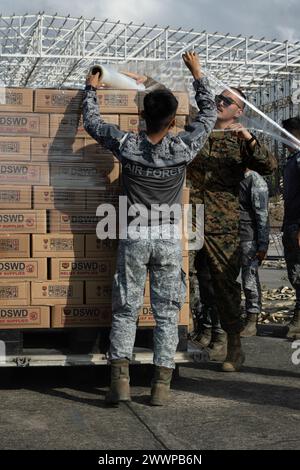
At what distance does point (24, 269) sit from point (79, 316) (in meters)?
0.45

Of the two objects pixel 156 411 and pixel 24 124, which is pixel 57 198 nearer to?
pixel 24 124

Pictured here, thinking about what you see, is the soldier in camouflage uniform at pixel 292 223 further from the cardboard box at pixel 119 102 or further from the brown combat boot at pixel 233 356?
the cardboard box at pixel 119 102

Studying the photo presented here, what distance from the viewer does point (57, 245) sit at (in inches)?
195

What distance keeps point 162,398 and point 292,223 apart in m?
3.16

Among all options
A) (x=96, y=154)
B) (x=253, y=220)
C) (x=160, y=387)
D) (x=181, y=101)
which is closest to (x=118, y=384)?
(x=160, y=387)

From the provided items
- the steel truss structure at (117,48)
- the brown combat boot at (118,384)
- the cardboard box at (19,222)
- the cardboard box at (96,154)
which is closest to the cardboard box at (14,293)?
the cardboard box at (19,222)

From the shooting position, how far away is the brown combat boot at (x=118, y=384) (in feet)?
15.0

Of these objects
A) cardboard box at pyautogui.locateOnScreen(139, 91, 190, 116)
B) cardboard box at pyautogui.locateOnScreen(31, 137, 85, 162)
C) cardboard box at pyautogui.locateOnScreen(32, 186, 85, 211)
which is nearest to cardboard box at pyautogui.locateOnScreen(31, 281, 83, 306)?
cardboard box at pyautogui.locateOnScreen(32, 186, 85, 211)

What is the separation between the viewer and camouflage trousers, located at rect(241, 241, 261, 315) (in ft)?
24.0

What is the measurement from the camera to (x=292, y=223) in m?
7.33

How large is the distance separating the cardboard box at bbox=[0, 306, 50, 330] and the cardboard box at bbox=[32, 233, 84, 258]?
1.12 ft

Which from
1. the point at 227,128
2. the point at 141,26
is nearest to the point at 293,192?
the point at 227,128

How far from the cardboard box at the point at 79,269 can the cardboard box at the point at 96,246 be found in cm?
4

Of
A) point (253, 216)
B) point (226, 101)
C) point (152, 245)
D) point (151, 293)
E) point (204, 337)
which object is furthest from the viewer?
point (253, 216)
